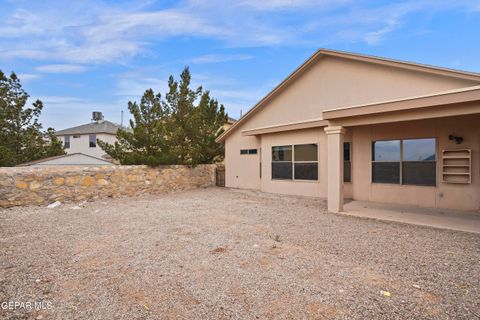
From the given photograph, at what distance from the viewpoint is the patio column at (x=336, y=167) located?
288 inches

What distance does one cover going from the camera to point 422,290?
10.6 ft

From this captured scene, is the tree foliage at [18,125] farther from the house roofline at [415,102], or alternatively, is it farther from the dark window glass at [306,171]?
the house roofline at [415,102]

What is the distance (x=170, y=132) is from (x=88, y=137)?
68.8 ft

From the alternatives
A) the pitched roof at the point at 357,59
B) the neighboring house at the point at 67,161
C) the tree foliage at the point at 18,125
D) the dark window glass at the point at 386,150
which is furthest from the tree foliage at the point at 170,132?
the dark window glass at the point at 386,150

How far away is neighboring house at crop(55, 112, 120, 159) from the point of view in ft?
95.2

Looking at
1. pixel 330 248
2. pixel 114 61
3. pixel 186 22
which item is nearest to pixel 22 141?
pixel 114 61

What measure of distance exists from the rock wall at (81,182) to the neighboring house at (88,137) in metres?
19.0

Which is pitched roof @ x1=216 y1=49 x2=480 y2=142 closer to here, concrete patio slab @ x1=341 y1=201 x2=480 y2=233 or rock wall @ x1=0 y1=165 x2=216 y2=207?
concrete patio slab @ x1=341 y1=201 x2=480 y2=233

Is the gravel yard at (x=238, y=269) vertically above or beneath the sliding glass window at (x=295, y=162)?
beneath

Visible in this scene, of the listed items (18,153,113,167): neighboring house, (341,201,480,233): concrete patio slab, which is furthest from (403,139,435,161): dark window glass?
(18,153,113,167): neighboring house

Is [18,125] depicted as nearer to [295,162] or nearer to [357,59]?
[295,162]

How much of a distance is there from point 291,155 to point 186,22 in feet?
25.0

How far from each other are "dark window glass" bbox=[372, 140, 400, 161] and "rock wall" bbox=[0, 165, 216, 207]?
8924mm

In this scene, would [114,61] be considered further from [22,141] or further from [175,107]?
[22,141]
